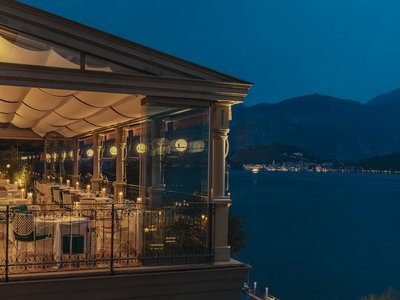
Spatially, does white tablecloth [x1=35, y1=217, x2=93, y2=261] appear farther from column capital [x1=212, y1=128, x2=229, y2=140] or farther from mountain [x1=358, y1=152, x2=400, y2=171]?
mountain [x1=358, y1=152, x2=400, y2=171]

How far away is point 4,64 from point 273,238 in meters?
52.8

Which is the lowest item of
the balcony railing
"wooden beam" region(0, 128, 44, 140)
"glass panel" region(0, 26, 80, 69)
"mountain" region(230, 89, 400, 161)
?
the balcony railing

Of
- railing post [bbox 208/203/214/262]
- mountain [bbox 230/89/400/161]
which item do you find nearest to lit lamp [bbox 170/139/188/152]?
railing post [bbox 208/203/214/262]

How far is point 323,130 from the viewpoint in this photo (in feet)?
625

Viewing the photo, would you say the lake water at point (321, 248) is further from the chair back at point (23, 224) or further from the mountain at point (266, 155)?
the mountain at point (266, 155)

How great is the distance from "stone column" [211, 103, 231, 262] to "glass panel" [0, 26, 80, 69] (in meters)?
2.22

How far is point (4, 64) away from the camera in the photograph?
6.31 metres

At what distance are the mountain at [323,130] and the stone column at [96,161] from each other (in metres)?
166

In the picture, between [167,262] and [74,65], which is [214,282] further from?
[74,65]

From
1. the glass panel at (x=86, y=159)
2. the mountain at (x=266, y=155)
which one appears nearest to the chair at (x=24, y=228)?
the glass panel at (x=86, y=159)

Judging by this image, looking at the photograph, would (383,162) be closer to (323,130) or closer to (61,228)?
(323,130)

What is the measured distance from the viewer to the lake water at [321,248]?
146 feet

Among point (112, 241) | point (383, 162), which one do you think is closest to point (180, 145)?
point (112, 241)

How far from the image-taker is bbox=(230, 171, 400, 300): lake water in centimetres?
4453
